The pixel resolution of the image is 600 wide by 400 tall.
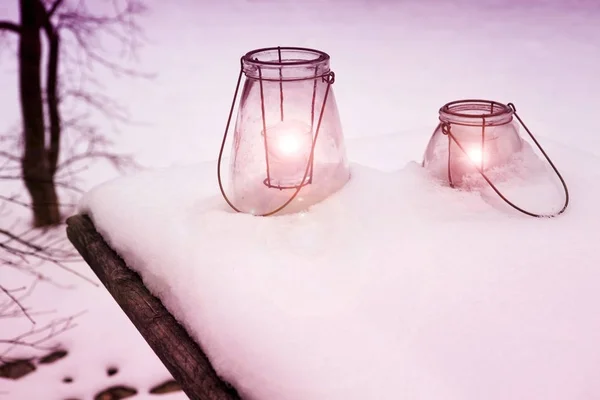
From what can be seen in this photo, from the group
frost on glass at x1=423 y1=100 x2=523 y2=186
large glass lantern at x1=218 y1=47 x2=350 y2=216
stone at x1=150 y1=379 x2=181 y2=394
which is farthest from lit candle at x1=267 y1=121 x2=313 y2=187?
stone at x1=150 y1=379 x2=181 y2=394

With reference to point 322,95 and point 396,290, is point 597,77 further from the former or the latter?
point 396,290

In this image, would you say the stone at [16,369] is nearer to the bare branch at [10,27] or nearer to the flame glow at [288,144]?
the bare branch at [10,27]

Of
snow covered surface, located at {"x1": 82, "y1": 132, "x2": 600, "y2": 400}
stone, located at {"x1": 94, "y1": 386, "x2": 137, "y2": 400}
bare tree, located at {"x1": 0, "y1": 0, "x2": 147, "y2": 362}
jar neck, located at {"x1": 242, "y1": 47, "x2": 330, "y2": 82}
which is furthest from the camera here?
bare tree, located at {"x1": 0, "y1": 0, "x2": 147, "y2": 362}

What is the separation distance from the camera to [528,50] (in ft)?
6.68

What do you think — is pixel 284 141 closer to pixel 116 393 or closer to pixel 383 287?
pixel 383 287

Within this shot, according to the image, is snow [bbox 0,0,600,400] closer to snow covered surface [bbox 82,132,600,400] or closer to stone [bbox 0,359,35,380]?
snow covered surface [bbox 82,132,600,400]

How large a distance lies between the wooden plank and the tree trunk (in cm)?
176

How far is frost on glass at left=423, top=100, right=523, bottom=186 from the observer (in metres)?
0.84

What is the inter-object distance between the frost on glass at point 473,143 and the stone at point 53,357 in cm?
173

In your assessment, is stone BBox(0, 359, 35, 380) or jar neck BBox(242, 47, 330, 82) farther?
stone BBox(0, 359, 35, 380)

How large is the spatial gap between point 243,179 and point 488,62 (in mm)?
1467

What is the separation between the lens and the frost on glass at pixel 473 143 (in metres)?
0.84

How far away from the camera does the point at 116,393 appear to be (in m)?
2.05

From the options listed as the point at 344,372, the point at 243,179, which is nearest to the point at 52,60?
the point at 243,179
